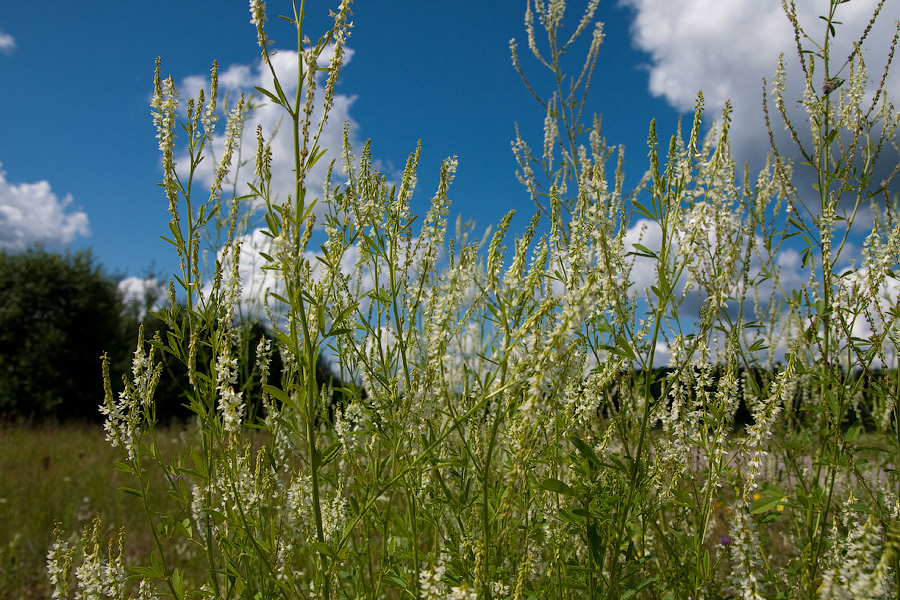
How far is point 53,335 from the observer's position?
75.0 ft

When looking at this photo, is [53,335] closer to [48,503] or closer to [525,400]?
[48,503]

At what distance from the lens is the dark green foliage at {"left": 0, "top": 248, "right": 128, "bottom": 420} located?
22281 mm

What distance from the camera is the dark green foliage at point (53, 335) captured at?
2228 cm

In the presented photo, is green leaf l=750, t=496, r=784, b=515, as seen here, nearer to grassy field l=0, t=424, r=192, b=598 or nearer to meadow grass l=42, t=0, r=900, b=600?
meadow grass l=42, t=0, r=900, b=600

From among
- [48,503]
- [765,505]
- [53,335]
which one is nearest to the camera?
[765,505]

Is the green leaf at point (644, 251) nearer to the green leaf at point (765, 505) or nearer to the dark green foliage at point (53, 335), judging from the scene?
the green leaf at point (765, 505)

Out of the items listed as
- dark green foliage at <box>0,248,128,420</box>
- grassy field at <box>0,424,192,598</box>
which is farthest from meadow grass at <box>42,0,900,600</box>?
dark green foliage at <box>0,248,128,420</box>

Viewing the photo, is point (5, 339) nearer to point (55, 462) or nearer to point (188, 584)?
point (55, 462)

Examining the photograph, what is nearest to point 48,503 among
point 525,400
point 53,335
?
point 525,400

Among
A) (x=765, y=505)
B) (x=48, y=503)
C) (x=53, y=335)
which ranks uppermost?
(x=53, y=335)

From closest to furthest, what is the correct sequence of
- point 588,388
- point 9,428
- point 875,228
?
point 588,388 → point 875,228 → point 9,428

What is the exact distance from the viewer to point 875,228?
241 centimetres

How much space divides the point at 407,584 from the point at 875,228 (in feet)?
8.77

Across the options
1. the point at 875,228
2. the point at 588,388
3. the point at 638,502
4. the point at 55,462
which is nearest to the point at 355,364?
the point at 588,388
